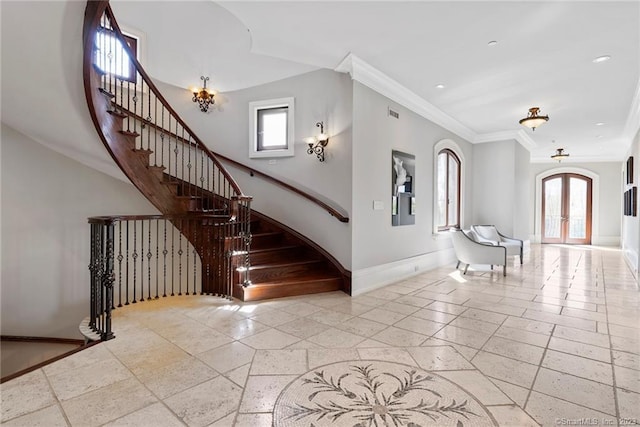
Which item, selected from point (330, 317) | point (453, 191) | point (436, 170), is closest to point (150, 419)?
point (330, 317)

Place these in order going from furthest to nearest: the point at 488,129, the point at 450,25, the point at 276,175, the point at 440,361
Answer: the point at 488,129, the point at 276,175, the point at 450,25, the point at 440,361

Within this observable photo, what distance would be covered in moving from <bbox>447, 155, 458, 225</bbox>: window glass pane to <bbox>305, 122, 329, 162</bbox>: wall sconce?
388 cm

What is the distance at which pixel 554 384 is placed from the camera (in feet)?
7.14

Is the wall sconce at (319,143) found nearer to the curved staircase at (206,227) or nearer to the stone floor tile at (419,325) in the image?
the curved staircase at (206,227)

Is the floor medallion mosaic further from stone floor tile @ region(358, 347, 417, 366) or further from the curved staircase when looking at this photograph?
the curved staircase


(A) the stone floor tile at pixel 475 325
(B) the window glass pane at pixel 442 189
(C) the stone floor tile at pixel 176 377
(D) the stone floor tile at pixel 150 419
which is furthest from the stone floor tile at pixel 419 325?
(B) the window glass pane at pixel 442 189

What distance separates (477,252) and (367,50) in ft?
12.9

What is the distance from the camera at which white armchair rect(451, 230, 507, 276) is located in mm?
5531

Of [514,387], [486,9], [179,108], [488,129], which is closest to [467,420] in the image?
[514,387]

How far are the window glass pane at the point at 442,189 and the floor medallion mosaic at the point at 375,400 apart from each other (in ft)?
16.4

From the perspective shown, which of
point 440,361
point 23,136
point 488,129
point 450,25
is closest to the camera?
point 440,361

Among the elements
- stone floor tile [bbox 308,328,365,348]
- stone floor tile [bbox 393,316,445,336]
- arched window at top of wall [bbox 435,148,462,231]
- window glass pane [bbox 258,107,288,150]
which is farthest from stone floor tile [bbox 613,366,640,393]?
window glass pane [bbox 258,107,288,150]

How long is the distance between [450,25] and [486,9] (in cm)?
36

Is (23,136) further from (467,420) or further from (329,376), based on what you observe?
(467,420)
